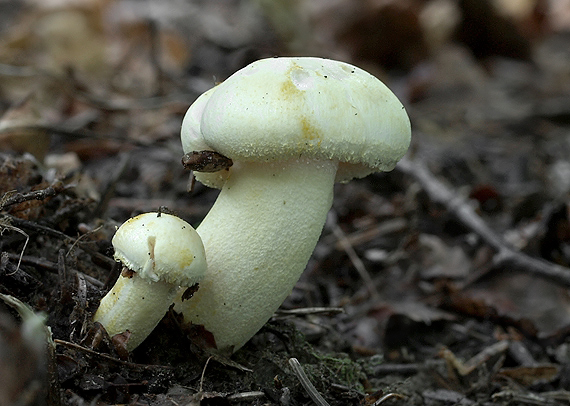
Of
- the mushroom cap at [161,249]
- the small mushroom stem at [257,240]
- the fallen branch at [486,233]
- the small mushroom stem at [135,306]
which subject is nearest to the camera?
the mushroom cap at [161,249]

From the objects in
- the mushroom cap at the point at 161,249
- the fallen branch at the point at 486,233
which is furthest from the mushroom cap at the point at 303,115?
the fallen branch at the point at 486,233

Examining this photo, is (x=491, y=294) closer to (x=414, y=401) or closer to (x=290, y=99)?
(x=414, y=401)

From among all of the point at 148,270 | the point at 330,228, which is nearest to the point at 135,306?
the point at 148,270

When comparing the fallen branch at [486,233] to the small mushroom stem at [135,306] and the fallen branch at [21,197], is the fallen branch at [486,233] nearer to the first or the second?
the small mushroom stem at [135,306]

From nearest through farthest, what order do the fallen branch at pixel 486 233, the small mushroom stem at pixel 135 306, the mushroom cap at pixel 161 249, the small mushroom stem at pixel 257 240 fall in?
1. the mushroom cap at pixel 161 249
2. the small mushroom stem at pixel 135 306
3. the small mushroom stem at pixel 257 240
4. the fallen branch at pixel 486 233

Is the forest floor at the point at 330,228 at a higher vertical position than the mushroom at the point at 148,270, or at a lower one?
lower

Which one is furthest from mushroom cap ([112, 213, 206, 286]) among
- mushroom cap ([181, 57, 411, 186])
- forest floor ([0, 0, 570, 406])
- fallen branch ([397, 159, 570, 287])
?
fallen branch ([397, 159, 570, 287])

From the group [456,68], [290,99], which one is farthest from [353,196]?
[456,68]

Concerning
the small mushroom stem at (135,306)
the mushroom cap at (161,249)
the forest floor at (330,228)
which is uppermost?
the mushroom cap at (161,249)
